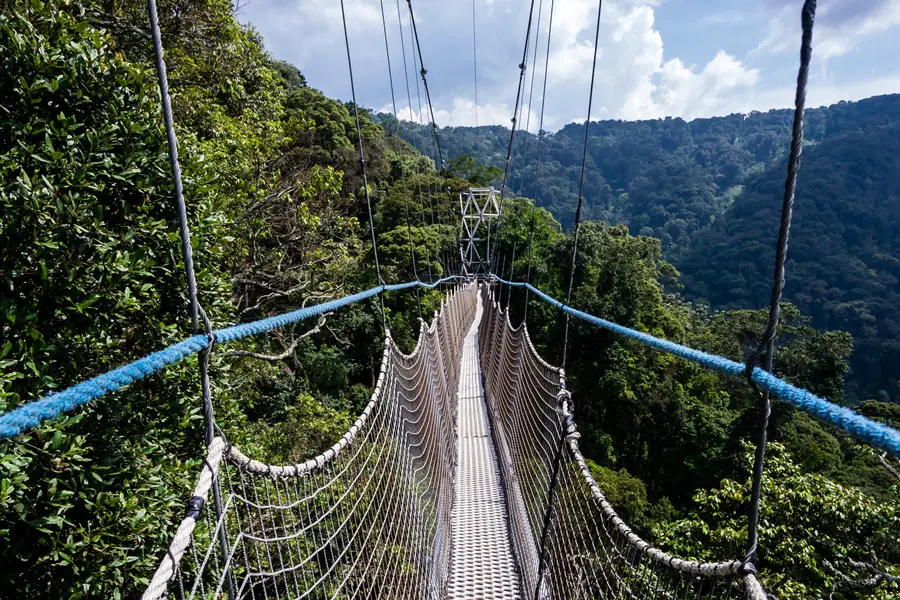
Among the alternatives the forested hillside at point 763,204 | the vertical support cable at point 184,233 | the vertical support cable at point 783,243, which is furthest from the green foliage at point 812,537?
the vertical support cable at point 184,233

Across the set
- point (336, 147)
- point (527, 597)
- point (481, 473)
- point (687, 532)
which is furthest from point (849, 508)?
point (336, 147)

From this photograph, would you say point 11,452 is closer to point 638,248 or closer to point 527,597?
point 527,597

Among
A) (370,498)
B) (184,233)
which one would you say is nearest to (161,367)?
(184,233)

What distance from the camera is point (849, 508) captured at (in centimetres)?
478

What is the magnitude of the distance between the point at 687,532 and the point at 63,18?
656 centimetres

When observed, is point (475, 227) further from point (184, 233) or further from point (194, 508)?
point (194, 508)

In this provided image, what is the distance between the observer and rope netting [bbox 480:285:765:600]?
3.76ft

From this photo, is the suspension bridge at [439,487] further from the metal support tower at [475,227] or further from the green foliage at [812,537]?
the metal support tower at [475,227]

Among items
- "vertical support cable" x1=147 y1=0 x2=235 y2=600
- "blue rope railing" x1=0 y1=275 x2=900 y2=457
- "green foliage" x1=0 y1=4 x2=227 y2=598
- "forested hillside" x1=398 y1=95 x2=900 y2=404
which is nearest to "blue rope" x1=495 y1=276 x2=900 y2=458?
"blue rope railing" x1=0 y1=275 x2=900 y2=457

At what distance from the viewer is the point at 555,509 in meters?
1.99

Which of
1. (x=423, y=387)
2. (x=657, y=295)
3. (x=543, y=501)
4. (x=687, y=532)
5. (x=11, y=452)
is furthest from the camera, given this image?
(x=657, y=295)

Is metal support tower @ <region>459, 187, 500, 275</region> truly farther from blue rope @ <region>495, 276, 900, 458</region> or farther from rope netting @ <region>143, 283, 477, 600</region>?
blue rope @ <region>495, 276, 900, 458</region>

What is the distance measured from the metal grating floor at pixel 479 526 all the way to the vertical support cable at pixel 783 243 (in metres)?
1.86

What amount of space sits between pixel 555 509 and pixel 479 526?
93cm
